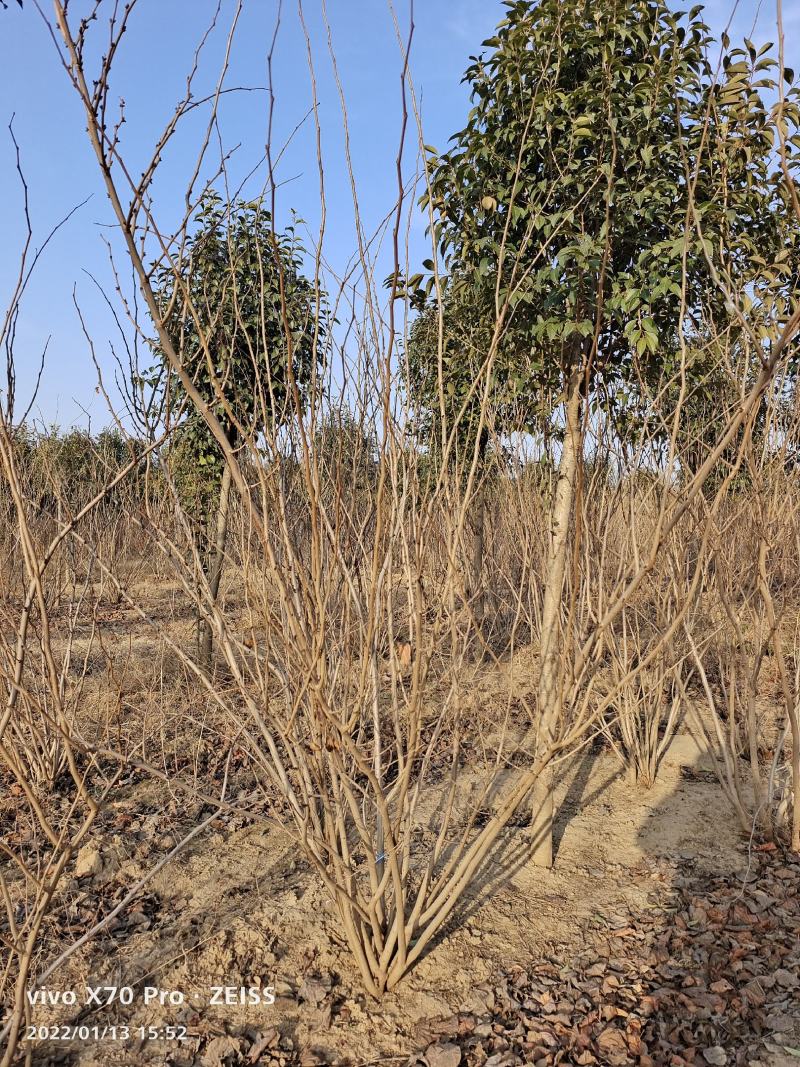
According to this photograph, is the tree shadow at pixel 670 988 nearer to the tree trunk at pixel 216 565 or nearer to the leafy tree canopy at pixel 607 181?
the leafy tree canopy at pixel 607 181

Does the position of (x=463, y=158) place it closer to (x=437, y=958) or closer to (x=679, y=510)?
(x=679, y=510)

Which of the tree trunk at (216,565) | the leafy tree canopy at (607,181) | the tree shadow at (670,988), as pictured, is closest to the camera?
the tree shadow at (670,988)

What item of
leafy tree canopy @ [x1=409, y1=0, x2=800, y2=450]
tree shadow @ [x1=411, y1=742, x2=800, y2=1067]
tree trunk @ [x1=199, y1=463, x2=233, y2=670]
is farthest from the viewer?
tree trunk @ [x1=199, y1=463, x2=233, y2=670]

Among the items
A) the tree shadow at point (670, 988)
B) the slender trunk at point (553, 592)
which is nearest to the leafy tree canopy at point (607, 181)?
the slender trunk at point (553, 592)

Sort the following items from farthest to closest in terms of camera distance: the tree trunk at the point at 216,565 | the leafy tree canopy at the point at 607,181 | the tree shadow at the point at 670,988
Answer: the tree trunk at the point at 216,565 → the leafy tree canopy at the point at 607,181 → the tree shadow at the point at 670,988

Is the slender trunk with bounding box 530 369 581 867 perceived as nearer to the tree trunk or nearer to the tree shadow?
the tree shadow

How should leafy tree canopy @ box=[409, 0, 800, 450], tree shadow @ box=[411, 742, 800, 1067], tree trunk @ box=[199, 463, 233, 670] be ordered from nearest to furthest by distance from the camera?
tree shadow @ box=[411, 742, 800, 1067]
leafy tree canopy @ box=[409, 0, 800, 450]
tree trunk @ box=[199, 463, 233, 670]

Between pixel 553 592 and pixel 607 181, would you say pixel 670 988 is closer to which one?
pixel 553 592
